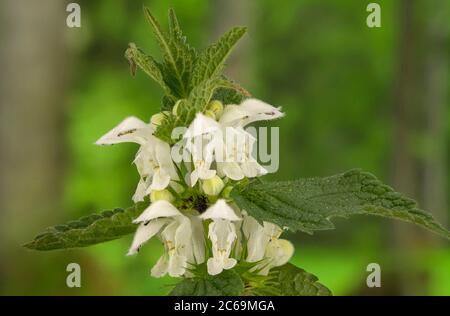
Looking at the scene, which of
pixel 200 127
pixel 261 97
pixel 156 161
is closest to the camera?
pixel 200 127

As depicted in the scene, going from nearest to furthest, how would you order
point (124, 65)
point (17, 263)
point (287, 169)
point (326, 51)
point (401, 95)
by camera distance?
point (17, 263) < point (401, 95) < point (124, 65) < point (326, 51) < point (287, 169)

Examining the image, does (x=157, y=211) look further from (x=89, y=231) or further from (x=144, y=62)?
(x=144, y=62)

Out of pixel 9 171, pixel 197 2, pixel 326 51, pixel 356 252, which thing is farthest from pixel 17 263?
pixel 356 252

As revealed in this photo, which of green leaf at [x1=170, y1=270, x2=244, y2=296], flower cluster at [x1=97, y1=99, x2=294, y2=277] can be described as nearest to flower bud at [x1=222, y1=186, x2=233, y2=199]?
flower cluster at [x1=97, y1=99, x2=294, y2=277]

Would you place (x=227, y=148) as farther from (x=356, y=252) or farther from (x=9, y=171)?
(x=356, y=252)

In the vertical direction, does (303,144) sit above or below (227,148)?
below

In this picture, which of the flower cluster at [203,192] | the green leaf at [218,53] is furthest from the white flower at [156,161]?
the green leaf at [218,53]

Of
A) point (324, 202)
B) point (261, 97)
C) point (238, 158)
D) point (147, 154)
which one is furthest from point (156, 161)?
point (261, 97)
